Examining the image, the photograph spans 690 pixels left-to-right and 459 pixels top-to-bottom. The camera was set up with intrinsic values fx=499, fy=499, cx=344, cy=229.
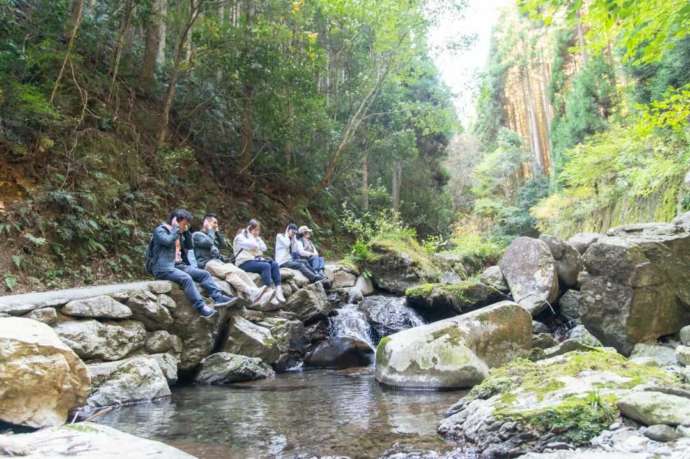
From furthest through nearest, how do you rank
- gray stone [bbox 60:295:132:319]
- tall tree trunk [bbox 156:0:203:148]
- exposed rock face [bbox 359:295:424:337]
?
tall tree trunk [bbox 156:0:203:148], exposed rock face [bbox 359:295:424:337], gray stone [bbox 60:295:132:319]

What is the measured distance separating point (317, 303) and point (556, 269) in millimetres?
5096

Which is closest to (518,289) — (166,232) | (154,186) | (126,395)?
(166,232)

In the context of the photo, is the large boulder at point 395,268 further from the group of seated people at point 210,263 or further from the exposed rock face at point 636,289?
the exposed rock face at point 636,289

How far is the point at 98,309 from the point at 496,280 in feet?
27.4

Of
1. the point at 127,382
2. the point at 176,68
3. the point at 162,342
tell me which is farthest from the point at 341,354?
the point at 176,68

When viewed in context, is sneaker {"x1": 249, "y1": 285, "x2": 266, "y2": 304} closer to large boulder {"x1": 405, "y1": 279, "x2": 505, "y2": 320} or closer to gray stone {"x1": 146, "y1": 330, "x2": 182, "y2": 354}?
gray stone {"x1": 146, "y1": 330, "x2": 182, "y2": 354}

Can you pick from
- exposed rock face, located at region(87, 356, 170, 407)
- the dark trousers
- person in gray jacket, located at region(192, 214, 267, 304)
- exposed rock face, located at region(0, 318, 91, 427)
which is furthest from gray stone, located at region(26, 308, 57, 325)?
the dark trousers

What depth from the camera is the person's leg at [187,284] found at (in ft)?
25.2

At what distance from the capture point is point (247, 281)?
9.09 metres

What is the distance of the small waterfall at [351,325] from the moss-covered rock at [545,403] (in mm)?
5259

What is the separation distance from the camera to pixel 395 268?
1330 cm

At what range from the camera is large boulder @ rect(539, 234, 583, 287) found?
35.0ft

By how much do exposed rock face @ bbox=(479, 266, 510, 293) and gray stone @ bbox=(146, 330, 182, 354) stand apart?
687cm

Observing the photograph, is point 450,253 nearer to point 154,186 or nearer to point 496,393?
point 154,186
